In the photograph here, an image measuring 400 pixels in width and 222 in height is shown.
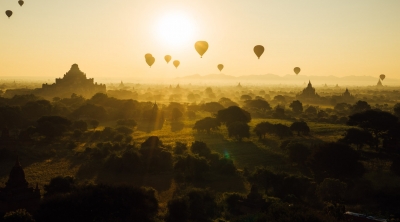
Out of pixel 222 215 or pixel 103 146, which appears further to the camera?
pixel 103 146

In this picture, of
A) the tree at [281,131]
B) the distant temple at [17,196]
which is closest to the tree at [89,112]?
the tree at [281,131]

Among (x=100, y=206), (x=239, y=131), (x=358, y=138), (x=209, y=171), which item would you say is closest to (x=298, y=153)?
(x=358, y=138)

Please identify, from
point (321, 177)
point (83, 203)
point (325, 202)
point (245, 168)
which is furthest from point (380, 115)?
point (83, 203)

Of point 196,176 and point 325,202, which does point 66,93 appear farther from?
point 325,202

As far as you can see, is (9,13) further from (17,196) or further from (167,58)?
(17,196)

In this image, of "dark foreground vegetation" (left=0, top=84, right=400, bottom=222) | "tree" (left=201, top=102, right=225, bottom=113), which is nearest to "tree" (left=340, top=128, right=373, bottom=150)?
"dark foreground vegetation" (left=0, top=84, right=400, bottom=222)

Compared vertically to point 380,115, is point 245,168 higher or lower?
lower

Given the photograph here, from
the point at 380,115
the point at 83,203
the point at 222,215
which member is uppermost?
the point at 380,115
